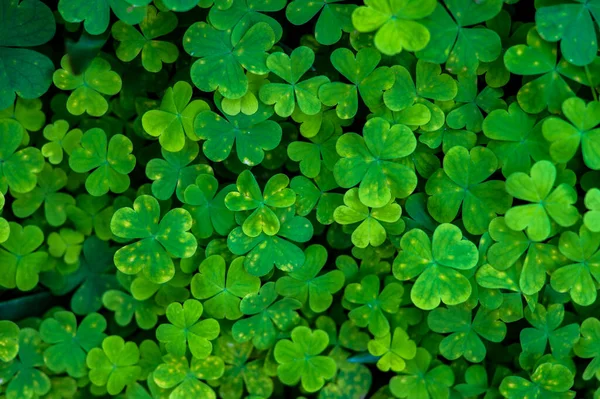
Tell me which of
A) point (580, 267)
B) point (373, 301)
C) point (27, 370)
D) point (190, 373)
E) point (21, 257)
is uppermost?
point (580, 267)

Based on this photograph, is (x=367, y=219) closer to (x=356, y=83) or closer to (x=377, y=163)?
(x=377, y=163)

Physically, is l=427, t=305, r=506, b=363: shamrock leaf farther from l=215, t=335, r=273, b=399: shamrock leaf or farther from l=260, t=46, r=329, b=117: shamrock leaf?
l=260, t=46, r=329, b=117: shamrock leaf

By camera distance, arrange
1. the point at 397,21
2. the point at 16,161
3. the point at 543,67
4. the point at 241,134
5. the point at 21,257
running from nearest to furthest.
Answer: the point at 397,21
the point at 543,67
the point at 241,134
the point at 16,161
the point at 21,257

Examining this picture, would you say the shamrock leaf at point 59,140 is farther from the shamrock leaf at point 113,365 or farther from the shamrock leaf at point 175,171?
the shamrock leaf at point 113,365

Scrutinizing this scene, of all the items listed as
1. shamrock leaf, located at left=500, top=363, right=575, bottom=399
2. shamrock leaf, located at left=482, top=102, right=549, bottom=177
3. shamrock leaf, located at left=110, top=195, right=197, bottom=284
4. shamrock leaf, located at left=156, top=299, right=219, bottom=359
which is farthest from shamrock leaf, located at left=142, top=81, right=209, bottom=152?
shamrock leaf, located at left=500, top=363, right=575, bottom=399

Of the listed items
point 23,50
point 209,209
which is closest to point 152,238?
point 209,209

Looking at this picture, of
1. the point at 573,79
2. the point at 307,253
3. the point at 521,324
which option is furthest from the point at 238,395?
the point at 573,79

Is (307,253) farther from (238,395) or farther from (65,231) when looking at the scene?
(65,231)
